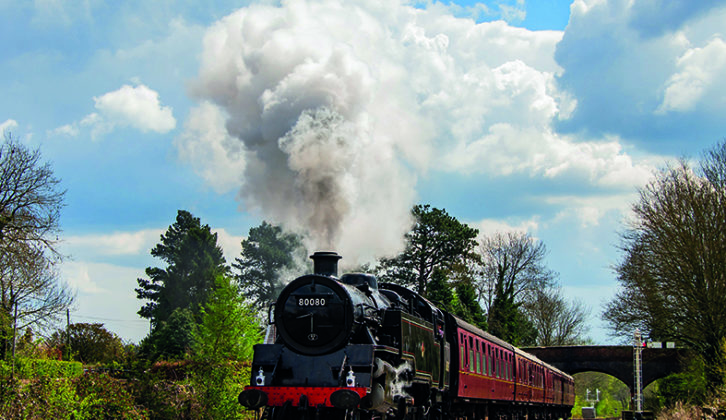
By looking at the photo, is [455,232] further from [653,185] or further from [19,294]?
[19,294]

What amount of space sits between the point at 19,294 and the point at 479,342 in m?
20.3

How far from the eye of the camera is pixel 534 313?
56094 mm

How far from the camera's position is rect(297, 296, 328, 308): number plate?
10.3 metres

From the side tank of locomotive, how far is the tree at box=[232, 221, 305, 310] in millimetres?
44302

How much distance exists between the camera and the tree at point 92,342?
3975 cm


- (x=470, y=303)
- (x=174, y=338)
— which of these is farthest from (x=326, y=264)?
(x=174, y=338)

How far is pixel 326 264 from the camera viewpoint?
1115 centimetres

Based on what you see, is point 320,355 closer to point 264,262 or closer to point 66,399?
point 66,399

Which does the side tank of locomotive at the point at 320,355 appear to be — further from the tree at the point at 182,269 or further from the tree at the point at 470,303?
the tree at the point at 182,269

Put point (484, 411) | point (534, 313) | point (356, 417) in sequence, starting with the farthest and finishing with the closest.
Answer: point (534, 313) < point (484, 411) < point (356, 417)

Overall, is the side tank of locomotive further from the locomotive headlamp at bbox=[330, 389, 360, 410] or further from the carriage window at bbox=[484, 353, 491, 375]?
the carriage window at bbox=[484, 353, 491, 375]

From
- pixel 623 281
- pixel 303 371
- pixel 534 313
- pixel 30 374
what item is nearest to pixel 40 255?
pixel 30 374

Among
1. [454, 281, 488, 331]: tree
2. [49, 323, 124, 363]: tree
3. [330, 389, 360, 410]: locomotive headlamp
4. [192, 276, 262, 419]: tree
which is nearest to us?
[330, 389, 360, 410]: locomotive headlamp

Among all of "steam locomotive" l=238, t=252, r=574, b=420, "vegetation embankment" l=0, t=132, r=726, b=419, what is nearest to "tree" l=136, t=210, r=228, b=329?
"vegetation embankment" l=0, t=132, r=726, b=419
